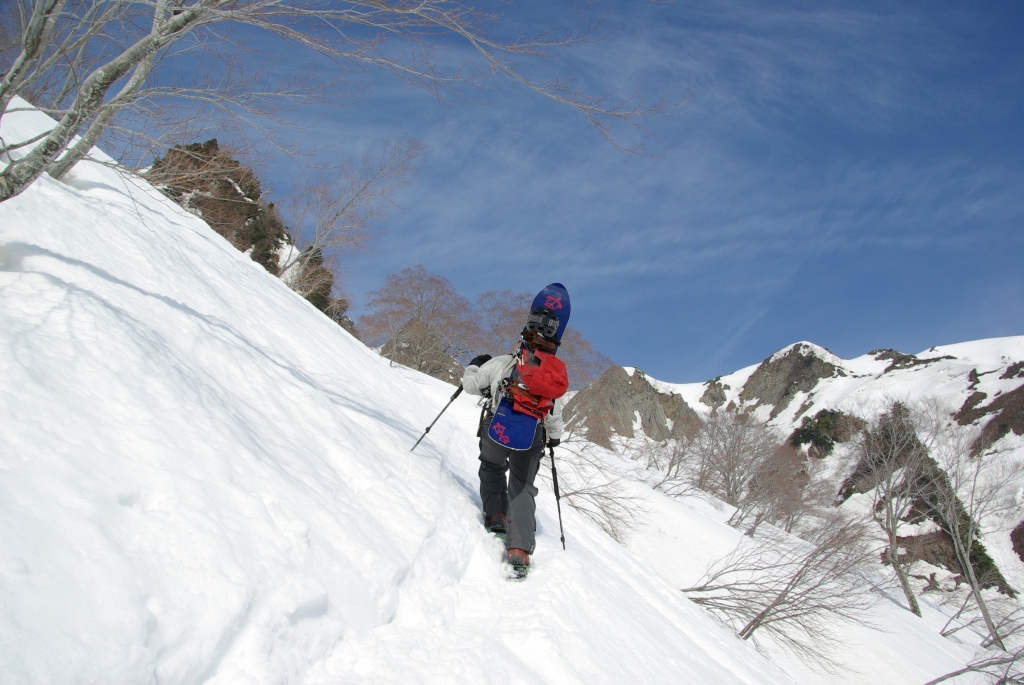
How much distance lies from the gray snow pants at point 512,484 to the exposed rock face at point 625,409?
40.0 feet

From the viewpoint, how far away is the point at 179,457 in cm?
191

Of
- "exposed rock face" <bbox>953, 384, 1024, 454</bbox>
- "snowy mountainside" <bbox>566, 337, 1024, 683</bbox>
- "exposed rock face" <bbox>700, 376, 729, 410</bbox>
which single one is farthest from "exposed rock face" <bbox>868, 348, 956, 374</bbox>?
"exposed rock face" <bbox>700, 376, 729, 410</bbox>

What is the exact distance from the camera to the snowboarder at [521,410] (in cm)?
323

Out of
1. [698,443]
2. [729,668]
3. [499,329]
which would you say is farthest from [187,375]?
[698,443]

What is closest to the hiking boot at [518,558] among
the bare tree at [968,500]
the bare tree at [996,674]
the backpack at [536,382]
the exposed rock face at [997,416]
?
the backpack at [536,382]

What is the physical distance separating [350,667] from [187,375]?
1.65 metres

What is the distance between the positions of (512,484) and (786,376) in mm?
67456

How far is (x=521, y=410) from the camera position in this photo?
3.30 meters

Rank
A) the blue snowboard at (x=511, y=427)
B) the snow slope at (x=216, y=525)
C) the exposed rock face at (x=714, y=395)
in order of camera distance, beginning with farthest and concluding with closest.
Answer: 1. the exposed rock face at (x=714, y=395)
2. the blue snowboard at (x=511, y=427)
3. the snow slope at (x=216, y=525)

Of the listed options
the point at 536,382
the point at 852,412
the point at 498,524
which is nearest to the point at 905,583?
the point at 498,524

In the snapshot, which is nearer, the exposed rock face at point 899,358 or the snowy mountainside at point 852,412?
the snowy mountainside at point 852,412

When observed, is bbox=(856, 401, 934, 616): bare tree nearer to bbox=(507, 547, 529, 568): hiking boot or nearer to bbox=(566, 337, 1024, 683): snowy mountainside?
bbox=(566, 337, 1024, 683): snowy mountainside

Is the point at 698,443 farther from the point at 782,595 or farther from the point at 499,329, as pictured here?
the point at 782,595

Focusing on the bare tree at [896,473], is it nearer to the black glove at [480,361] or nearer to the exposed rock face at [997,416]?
the exposed rock face at [997,416]
